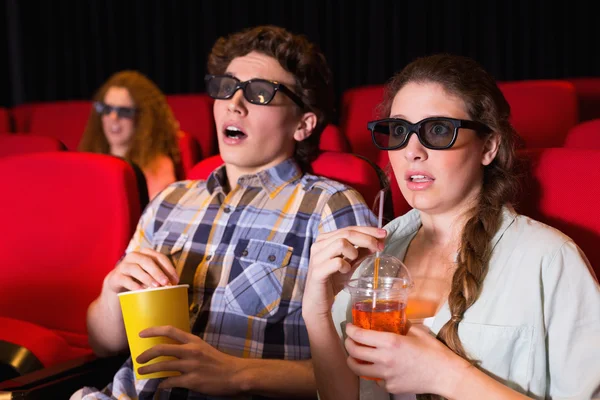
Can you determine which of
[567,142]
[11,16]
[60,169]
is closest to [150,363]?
[60,169]

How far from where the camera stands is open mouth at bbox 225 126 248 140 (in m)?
1.93

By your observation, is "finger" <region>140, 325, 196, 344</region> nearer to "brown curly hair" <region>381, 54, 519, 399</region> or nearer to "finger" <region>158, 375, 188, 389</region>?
"finger" <region>158, 375, 188, 389</region>

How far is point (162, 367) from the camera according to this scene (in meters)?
1.53

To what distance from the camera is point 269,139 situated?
1.94m

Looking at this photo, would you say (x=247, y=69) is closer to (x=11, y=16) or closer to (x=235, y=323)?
(x=235, y=323)

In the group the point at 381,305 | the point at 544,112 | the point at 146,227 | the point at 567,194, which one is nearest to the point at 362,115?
the point at 544,112

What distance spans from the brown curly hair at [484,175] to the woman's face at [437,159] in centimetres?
2

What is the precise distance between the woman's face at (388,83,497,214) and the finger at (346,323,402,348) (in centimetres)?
30

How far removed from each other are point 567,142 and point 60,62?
425 cm

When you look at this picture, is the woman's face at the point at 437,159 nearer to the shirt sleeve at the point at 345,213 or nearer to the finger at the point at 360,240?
the finger at the point at 360,240

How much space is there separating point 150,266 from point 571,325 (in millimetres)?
872

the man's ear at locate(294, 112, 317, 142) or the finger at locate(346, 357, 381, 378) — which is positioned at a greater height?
the man's ear at locate(294, 112, 317, 142)

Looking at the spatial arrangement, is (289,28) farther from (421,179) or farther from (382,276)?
(382,276)

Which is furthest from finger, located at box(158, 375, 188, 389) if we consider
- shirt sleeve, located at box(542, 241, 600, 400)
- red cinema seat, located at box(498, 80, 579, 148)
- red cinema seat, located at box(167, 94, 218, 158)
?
red cinema seat, located at box(167, 94, 218, 158)
